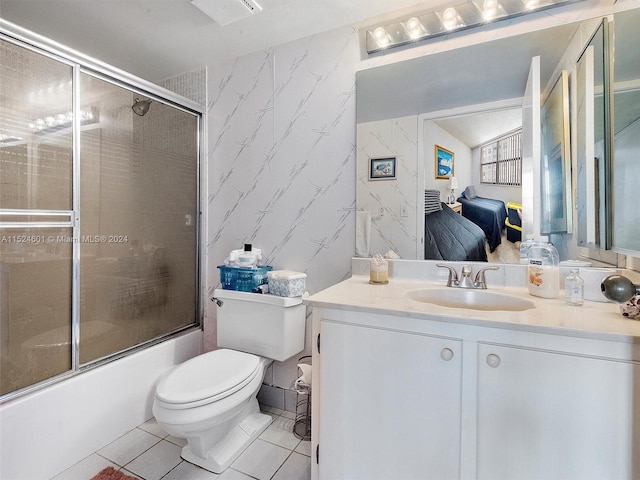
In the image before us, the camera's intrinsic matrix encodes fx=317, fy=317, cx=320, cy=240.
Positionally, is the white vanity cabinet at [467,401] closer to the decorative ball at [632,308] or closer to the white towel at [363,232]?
the decorative ball at [632,308]

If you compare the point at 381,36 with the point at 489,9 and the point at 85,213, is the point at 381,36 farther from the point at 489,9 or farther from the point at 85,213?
the point at 85,213

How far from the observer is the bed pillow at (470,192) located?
55.9 inches

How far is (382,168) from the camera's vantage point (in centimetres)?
156

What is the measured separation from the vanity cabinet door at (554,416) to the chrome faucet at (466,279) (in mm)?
476

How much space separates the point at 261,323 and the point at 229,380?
355mm

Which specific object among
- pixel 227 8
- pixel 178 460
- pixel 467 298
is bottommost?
pixel 178 460

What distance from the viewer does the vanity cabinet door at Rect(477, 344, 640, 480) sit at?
0.79 m

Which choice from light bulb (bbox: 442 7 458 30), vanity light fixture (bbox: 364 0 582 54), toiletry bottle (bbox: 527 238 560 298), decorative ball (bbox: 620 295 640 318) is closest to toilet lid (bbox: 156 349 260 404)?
toiletry bottle (bbox: 527 238 560 298)

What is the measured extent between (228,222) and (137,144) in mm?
662

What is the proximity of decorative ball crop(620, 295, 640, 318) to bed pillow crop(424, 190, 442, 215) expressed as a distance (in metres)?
Answer: 0.73

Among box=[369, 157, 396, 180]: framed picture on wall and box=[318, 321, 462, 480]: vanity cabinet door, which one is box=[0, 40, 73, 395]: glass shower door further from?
box=[369, 157, 396, 180]: framed picture on wall

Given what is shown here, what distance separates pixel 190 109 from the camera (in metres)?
2.06

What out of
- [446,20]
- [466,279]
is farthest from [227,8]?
[466,279]

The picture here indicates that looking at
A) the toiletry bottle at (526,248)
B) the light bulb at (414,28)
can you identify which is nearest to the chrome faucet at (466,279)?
the toiletry bottle at (526,248)
